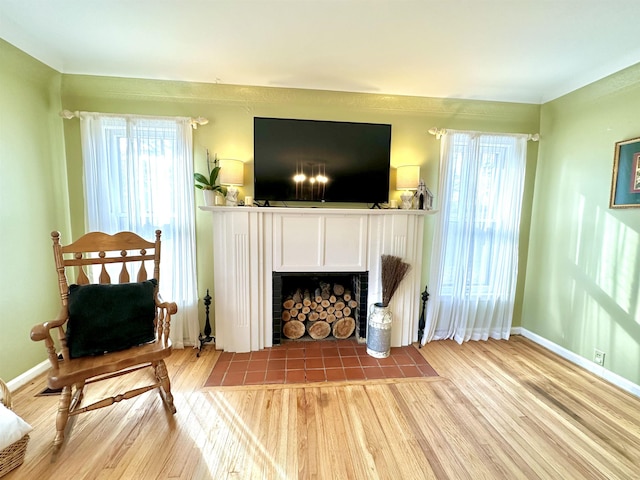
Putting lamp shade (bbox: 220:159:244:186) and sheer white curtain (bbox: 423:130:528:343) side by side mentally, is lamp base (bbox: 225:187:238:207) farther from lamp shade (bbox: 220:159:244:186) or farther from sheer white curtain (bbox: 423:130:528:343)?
sheer white curtain (bbox: 423:130:528:343)

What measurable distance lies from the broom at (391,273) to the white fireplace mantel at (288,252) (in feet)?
0.33

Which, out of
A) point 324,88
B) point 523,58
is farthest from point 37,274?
point 523,58

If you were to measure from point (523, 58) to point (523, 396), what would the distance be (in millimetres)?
2589

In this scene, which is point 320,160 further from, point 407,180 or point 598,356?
point 598,356

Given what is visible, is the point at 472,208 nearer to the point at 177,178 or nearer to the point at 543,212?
the point at 543,212

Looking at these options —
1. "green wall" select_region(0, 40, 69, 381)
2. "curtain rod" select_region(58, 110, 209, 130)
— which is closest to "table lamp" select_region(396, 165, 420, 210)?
"curtain rod" select_region(58, 110, 209, 130)

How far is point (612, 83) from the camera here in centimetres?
214

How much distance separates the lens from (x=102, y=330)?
1604 mm

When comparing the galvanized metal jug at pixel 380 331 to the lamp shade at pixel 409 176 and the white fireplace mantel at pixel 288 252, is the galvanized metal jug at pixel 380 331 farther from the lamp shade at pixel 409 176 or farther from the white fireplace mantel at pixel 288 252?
the lamp shade at pixel 409 176

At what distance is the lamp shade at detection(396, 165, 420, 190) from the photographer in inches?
97.3

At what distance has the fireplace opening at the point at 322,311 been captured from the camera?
2.62 meters

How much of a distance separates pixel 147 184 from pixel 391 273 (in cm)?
241

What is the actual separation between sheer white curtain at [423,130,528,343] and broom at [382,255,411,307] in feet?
1.70

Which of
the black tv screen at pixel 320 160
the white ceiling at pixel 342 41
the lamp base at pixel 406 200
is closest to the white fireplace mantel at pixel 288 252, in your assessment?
the lamp base at pixel 406 200
